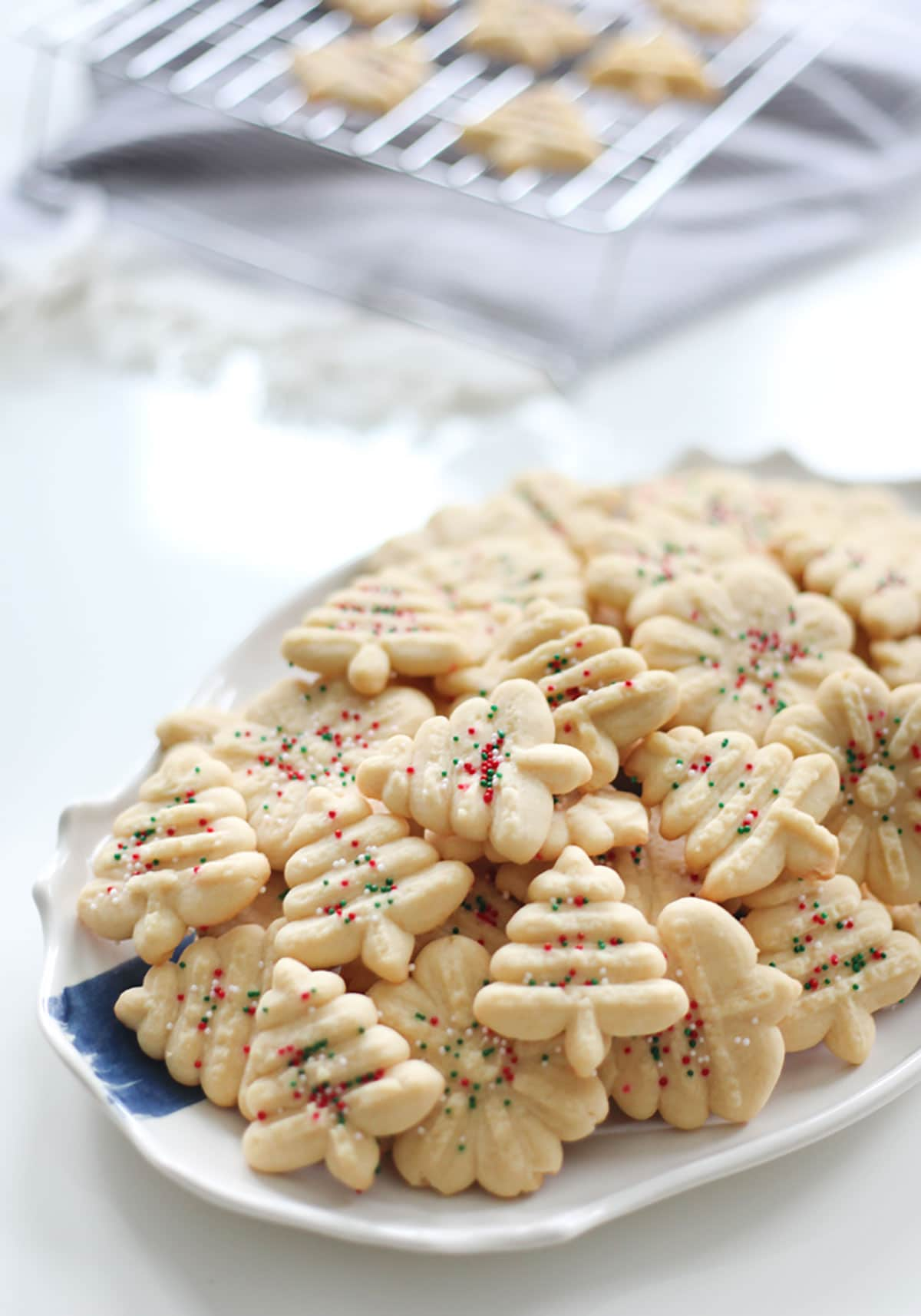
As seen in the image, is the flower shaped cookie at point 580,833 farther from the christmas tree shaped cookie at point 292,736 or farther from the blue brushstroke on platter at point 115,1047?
the blue brushstroke on platter at point 115,1047

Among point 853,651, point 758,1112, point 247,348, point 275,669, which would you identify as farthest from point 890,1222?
point 247,348

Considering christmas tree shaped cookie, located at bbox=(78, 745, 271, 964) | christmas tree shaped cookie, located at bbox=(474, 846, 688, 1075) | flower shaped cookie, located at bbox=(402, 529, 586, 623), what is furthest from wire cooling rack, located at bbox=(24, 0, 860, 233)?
christmas tree shaped cookie, located at bbox=(474, 846, 688, 1075)

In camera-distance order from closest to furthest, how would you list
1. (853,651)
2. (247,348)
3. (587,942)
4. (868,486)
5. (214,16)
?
(587,942), (853,651), (868,486), (247,348), (214,16)

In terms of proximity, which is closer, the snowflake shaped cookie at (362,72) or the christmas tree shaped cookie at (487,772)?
the christmas tree shaped cookie at (487,772)

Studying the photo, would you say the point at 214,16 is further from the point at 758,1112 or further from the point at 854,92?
the point at 758,1112

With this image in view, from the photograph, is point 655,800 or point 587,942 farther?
point 655,800

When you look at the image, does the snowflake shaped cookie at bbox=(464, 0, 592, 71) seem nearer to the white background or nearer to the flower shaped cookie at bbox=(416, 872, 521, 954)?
the white background

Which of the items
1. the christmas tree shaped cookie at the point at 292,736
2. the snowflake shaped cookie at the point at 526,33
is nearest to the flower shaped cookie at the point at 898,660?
the christmas tree shaped cookie at the point at 292,736
